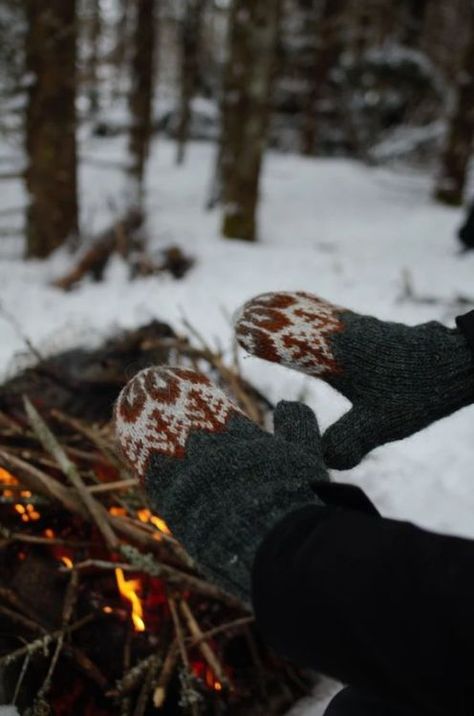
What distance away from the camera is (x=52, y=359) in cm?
317

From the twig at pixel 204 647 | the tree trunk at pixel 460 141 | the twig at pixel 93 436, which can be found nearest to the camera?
the twig at pixel 204 647

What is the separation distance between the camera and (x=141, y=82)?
28.4ft

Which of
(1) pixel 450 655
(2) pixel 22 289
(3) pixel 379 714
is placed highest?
(1) pixel 450 655

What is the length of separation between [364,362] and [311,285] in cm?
344

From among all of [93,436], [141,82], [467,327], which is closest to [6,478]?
[93,436]

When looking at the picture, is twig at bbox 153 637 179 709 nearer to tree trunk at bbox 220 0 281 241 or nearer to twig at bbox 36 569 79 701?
twig at bbox 36 569 79 701

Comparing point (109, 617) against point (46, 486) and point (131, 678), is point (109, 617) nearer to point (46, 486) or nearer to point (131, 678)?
point (131, 678)

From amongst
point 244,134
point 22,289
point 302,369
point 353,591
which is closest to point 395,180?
point 244,134

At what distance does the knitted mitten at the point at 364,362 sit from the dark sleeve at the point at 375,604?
533mm

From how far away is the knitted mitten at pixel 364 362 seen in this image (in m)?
1.59

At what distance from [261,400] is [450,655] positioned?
6.69ft

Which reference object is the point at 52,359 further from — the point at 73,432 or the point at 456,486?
the point at 456,486

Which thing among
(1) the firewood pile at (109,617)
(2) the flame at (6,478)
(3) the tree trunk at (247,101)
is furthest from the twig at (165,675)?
(3) the tree trunk at (247,101)

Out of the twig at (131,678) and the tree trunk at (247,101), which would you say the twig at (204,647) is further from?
the tree trunk at (247,101)
